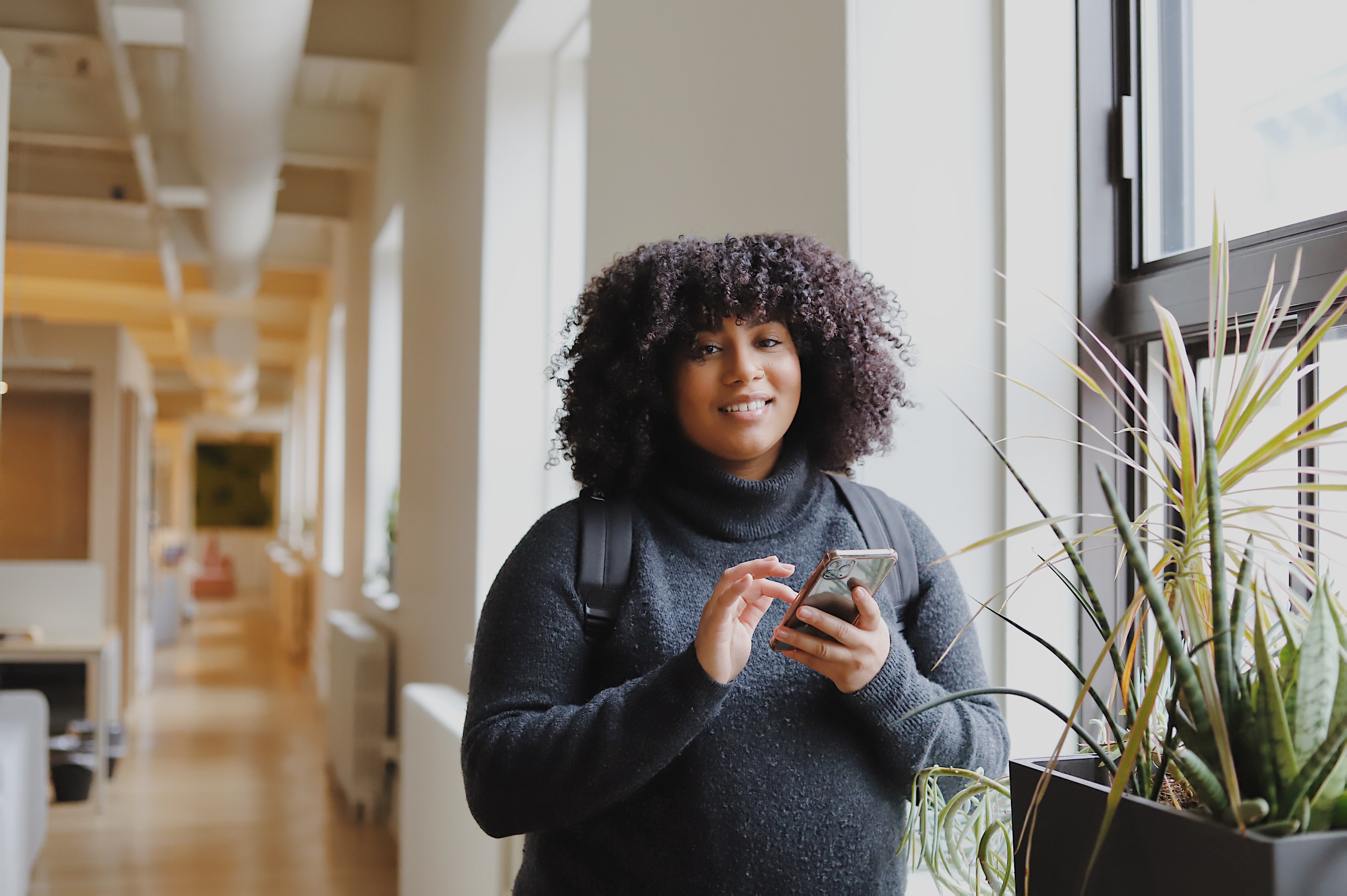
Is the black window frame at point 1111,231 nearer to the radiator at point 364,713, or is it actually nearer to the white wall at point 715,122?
the white wall at point 715,122

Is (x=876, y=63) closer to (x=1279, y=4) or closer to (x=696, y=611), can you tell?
(x=1279, y=4)

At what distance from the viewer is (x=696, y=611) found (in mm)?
1341

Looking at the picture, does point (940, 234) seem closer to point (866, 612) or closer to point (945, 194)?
point (945, 194)

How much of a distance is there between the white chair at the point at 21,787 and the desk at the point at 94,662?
341 mm

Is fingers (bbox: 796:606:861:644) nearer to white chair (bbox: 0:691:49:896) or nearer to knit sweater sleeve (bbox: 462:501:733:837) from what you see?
knit sweater sleeve (bbox: 462:501:733:837)

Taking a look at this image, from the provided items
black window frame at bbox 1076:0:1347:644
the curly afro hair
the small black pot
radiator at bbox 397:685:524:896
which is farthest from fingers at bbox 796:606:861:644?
the small black pot

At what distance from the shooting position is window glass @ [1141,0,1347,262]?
142 cm

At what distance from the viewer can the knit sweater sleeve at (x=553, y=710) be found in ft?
3.92

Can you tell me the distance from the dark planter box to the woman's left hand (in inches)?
7.8

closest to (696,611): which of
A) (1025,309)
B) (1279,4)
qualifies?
(1025,309)

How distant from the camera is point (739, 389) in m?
1.35

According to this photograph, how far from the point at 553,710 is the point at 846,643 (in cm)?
33

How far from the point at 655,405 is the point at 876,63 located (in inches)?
26.2

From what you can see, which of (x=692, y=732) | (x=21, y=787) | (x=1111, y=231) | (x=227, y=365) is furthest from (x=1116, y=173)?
(x=227, y=365)
